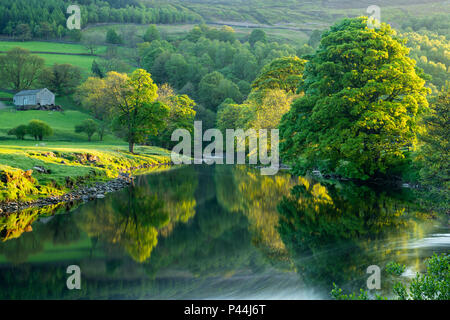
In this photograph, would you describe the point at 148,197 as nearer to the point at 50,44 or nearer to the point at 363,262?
the point at 363,262

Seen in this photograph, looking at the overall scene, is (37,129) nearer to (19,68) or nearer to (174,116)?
(174,116)

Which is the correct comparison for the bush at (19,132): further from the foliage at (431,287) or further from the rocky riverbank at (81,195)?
the foliage at (431,287)

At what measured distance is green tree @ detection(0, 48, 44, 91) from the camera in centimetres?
11219

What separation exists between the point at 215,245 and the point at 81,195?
1601 centimetres

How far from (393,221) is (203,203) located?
12.5m

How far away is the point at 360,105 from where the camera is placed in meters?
34.2

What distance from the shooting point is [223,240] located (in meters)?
19.5

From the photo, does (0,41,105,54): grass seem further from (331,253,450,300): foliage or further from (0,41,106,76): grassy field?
(331,253,450,300): foliage
